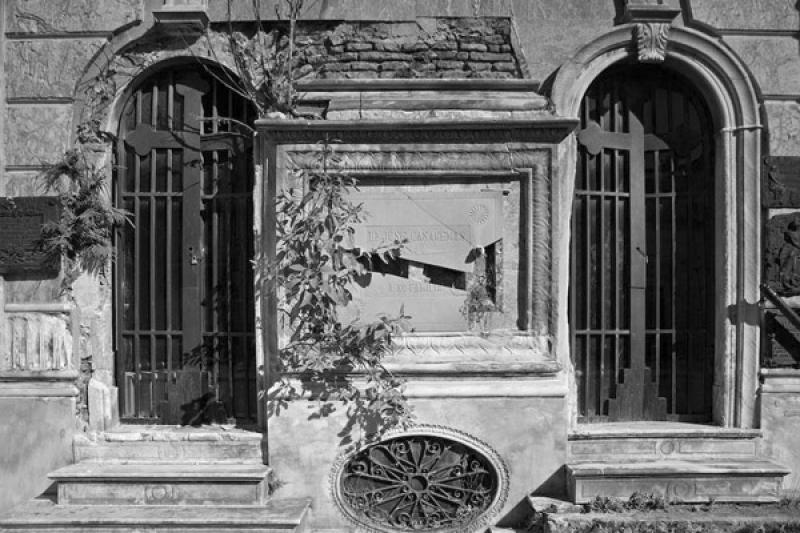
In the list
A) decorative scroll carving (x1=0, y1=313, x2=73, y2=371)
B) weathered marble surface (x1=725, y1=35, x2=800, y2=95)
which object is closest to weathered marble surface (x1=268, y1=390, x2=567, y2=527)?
decorative scroll carving (x1=0, y1=313, x2=73, y2=371)

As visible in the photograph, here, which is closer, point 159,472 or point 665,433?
point 159,472

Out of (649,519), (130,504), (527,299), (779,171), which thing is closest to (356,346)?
(527,299)

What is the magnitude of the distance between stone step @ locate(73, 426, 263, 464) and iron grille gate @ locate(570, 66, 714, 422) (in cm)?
282

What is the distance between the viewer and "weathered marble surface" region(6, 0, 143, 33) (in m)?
5.78

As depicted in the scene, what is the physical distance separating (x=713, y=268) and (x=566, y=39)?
88.6 inches

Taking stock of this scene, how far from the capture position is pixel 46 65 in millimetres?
5805

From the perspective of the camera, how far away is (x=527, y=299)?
5492 mm

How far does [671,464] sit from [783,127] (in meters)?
2.85

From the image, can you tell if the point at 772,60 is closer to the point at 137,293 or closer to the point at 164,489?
the point at 137,293

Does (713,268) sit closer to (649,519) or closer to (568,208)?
(568,208)

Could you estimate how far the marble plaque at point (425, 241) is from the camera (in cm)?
547

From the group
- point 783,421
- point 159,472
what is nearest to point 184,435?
point 159,472

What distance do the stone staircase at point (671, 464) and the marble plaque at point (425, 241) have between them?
141cm

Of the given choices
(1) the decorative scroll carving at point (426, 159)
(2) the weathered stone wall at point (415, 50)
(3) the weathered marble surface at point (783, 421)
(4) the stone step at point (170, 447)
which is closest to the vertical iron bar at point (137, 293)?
(4) the stone step at point (170, 447)
